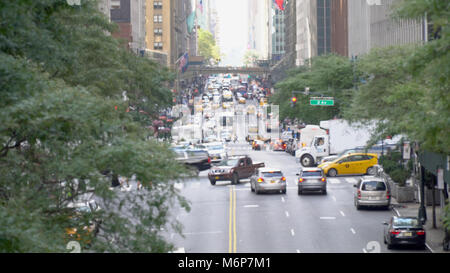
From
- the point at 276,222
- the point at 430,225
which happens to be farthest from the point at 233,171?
the point at 430,225

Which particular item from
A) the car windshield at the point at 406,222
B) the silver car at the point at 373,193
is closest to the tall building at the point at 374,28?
the silver car at the point at 373,193

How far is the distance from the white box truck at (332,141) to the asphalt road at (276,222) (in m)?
11.1

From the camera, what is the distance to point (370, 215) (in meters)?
36.6

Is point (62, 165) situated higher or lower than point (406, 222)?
higher

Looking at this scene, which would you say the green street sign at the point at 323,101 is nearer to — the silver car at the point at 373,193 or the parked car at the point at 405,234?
the silver car at the point at 373,193

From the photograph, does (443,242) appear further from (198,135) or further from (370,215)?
(198,135)

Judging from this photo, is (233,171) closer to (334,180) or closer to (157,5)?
(334,180)

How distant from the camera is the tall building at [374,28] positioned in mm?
72625

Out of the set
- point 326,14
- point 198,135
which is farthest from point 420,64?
point 326,14

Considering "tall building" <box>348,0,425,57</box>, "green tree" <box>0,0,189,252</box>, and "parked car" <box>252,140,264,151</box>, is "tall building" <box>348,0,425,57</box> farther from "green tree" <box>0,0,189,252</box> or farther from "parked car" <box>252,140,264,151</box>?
"green tree" <box>0,0,189,252</box>

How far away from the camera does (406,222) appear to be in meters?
27.8

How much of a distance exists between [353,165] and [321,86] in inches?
1018
